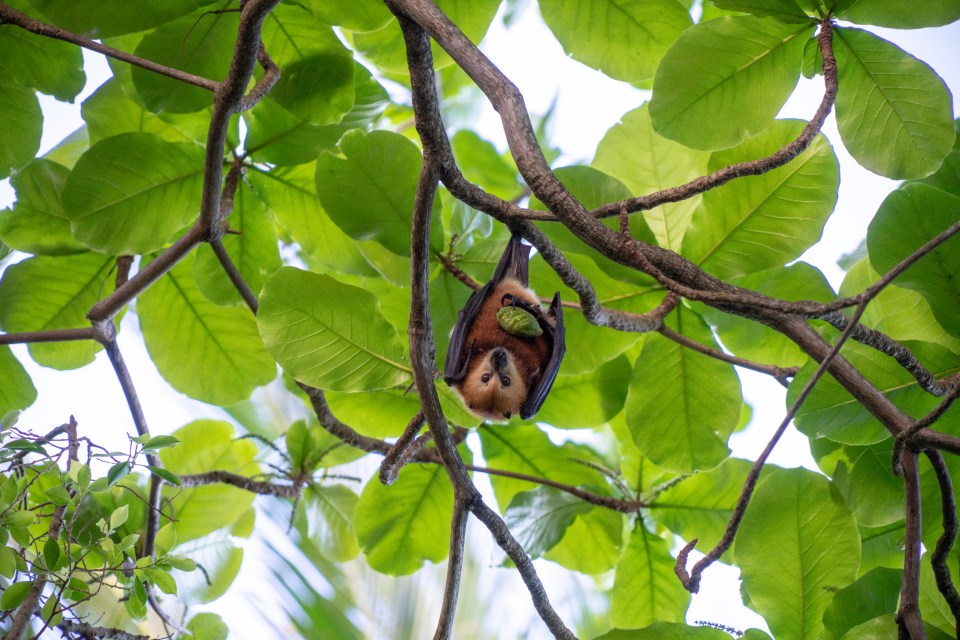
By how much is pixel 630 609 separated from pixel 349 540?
970 millimetres

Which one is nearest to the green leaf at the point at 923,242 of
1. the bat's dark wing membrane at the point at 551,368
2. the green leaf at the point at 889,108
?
the green leaf at the point at 889,108

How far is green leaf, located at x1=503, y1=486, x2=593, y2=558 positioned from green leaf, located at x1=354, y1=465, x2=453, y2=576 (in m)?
0.31

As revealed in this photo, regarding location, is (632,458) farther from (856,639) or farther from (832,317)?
(832,317)

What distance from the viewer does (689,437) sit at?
2.10m

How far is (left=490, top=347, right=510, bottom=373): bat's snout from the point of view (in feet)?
7.13

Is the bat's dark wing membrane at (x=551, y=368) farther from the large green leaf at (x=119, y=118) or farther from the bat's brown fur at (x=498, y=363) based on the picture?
the large green leaf at (x=119, y=118)

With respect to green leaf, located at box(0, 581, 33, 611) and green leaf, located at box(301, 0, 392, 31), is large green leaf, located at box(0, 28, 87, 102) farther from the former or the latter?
green leaf, located at box(0, 581, 33, 611)

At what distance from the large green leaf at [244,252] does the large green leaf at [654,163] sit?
1055 millimetres

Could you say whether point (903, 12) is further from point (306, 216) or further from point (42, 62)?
point (42, 62)

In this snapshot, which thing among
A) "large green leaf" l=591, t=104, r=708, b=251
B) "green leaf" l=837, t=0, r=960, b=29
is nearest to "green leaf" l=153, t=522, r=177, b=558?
"large green leaf" l=591, t=104, r=708, b=251

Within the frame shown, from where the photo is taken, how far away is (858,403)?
5.61 feet

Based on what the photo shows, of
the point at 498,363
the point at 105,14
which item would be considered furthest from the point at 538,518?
the point at 105,14

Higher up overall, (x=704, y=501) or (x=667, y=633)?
(x=704, y=501)

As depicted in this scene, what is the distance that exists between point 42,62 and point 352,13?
2.97 ft
